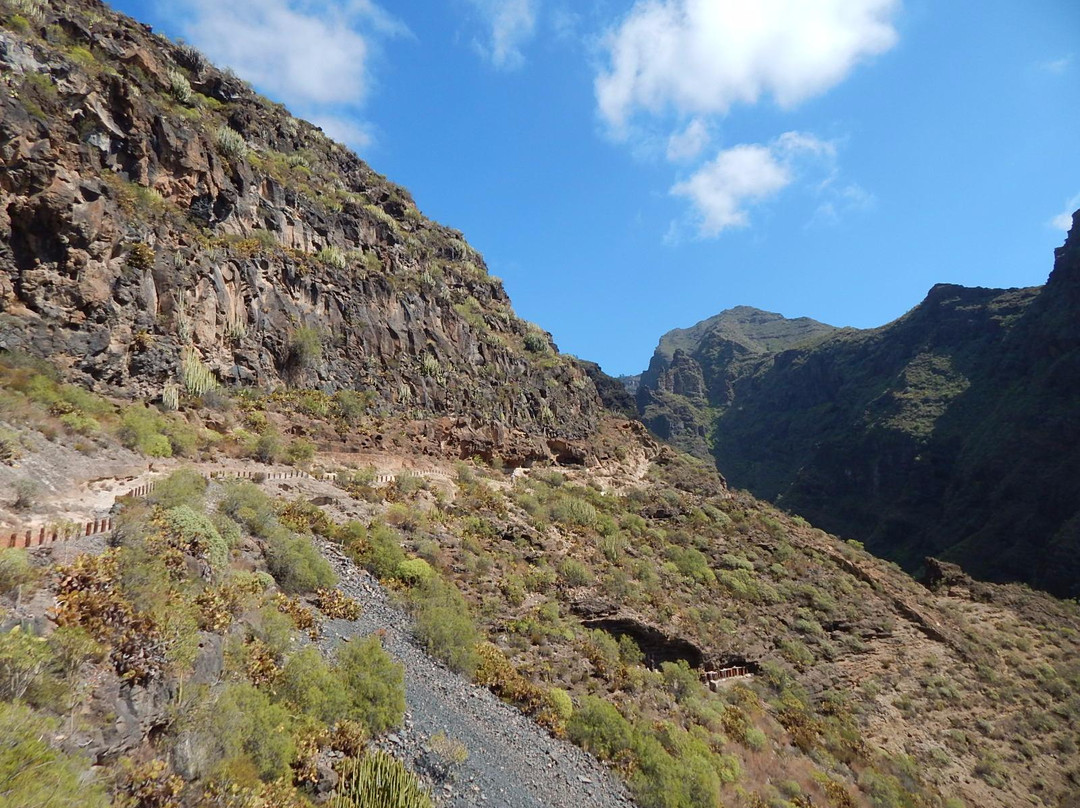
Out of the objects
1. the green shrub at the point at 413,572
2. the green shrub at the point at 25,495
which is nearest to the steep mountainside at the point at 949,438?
the green shrub at the point at 413,572

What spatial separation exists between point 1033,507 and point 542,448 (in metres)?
49.8

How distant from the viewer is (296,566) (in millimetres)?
10375

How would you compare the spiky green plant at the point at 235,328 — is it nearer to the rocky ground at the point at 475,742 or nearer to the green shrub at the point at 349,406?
the green shrub at the point at 349,406

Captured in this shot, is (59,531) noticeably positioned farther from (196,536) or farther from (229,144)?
(229,144)

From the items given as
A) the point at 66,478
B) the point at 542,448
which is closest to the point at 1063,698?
the point at 542,448

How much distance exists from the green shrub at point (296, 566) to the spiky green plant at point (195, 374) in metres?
9.53

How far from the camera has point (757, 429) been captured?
107125mm

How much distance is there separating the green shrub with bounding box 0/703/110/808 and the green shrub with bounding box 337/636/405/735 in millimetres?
3722

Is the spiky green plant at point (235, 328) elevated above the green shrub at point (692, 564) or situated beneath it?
elevated above

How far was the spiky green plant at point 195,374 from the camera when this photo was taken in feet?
58.0

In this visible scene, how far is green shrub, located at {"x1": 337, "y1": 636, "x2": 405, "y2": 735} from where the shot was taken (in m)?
7.51

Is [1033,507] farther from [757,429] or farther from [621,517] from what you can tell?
[757,429]

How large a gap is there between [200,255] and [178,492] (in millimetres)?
14008

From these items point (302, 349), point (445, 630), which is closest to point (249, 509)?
point (445, 630)
